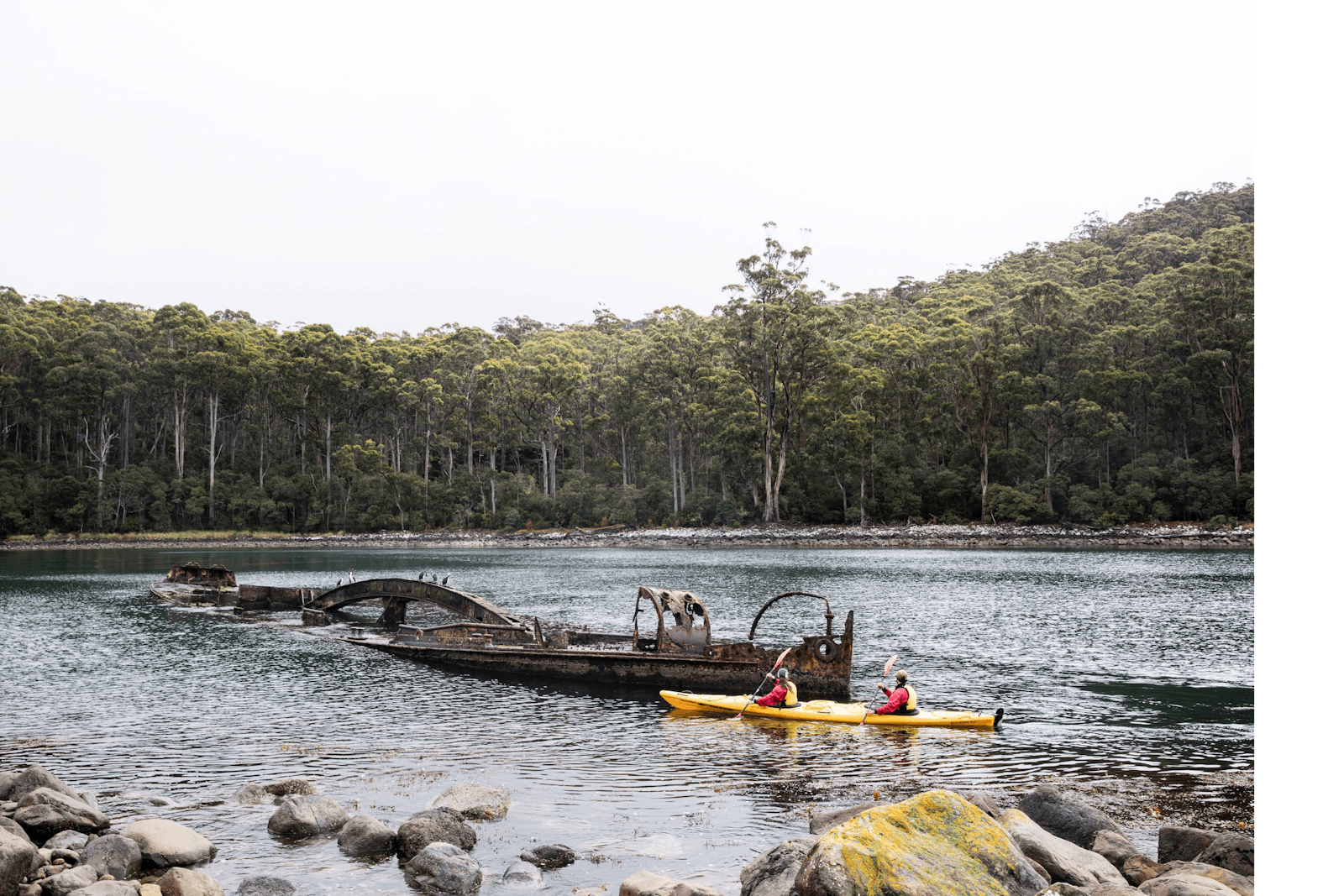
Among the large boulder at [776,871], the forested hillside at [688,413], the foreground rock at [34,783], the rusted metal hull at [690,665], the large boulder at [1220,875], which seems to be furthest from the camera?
the forested hillside at [688,413]

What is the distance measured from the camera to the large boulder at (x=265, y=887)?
9875 millimetres

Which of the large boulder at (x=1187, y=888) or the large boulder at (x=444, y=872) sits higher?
the large boulder at (x=1187, y=888)

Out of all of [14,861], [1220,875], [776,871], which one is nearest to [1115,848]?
[1220,875]

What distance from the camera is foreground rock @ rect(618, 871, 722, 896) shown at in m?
8.92

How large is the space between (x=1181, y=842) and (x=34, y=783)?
14.7m

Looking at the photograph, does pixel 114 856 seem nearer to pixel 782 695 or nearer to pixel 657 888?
pixel 657 888

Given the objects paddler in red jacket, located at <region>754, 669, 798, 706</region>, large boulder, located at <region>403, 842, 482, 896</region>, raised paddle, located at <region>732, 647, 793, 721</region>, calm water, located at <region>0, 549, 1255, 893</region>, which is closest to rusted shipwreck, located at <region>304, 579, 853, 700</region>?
raised paddle, located at <region>732, 647, 793, 721</region>

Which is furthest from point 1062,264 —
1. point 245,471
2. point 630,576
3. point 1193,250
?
point 245,471

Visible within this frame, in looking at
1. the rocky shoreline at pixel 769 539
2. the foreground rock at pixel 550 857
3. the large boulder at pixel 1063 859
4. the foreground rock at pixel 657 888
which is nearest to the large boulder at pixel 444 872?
the foreground rock at pixel 550 857

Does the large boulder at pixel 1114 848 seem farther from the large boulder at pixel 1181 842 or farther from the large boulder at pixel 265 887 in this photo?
the large boulder at pixel 265 887

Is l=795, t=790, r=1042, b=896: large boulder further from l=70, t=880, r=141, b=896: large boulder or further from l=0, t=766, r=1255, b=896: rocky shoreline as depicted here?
l=70, t=880, r=141, b=896: large boulder

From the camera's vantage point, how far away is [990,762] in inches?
621

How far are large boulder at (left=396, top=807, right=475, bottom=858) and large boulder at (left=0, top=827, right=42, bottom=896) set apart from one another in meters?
3.77

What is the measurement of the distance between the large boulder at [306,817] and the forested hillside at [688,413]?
77.0 meters
